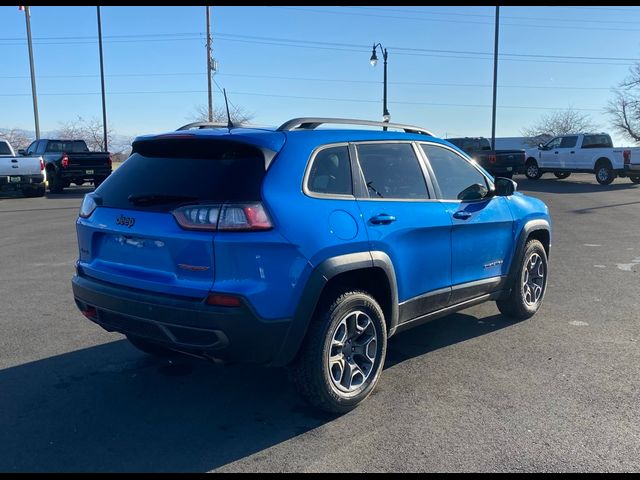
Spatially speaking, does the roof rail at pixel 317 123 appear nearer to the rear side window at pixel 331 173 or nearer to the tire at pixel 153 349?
the rear side window at pixel 331 173

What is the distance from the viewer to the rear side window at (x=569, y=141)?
25.1 m

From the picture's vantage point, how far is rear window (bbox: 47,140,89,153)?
72.9ft

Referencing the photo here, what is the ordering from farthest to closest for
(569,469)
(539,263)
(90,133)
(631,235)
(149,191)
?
(90,133) → (631,235) → (539,263) → (149,191) → (569,469)

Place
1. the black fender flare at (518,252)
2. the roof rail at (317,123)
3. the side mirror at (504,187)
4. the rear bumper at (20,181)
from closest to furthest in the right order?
the roof rail at (317,123), the side mirror at (504,187), the black fender flare at (518,252), the rear bumper at (20,181)

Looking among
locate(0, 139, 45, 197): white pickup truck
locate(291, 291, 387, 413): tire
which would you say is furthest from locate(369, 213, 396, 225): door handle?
locate(0, 139, 45, 197): white pickup truck

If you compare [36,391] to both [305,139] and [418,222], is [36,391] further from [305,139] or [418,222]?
[418,222]

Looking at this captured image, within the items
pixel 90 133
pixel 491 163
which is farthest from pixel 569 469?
pixel 90 133

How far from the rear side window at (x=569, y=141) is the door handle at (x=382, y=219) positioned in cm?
2400

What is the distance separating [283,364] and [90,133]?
57916 millimetres

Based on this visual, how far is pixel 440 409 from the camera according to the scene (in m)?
3.78

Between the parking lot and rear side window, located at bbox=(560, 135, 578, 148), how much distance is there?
21.0 meters

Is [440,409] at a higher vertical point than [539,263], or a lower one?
lower

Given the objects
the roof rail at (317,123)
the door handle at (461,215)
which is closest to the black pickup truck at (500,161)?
the door handle at (461,215)

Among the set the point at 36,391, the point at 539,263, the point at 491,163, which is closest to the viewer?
the point at 36,391
